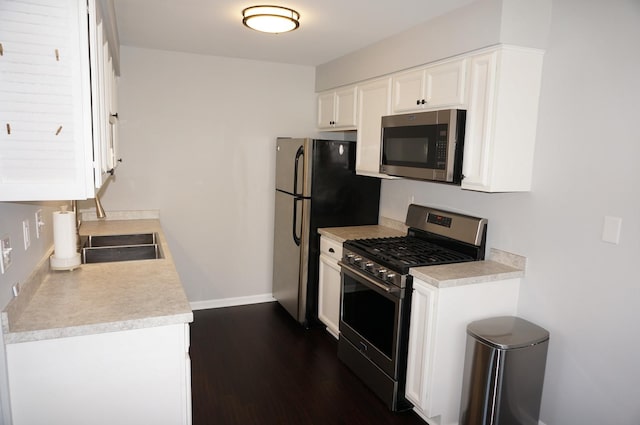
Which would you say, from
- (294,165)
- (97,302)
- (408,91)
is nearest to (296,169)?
(294,165)

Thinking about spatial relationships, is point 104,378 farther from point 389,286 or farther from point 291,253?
point 291,253

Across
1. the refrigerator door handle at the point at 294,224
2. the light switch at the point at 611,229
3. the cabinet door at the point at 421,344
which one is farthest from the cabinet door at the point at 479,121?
the refrigerator door handle at the point at 294,224

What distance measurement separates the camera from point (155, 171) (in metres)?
3.78

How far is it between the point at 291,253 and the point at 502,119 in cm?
221

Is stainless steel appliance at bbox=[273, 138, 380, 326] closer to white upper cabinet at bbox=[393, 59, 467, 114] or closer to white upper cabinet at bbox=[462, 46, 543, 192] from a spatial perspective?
white upper cabinet at bbox=[393, 59, 467, 114]

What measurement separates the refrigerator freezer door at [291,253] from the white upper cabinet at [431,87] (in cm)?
119

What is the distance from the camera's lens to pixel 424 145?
261cm

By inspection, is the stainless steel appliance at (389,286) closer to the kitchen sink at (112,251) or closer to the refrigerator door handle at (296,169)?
the refrigerator door handle at (296,169)

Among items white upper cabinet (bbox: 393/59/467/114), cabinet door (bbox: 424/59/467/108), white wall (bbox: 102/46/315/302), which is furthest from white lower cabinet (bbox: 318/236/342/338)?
cabinet door (bbox: 424/59/467/108)

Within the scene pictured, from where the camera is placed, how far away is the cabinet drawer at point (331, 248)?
3.31m

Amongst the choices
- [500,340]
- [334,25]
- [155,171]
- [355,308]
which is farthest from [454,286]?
[155,171]

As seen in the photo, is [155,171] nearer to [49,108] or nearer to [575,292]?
[49,108]

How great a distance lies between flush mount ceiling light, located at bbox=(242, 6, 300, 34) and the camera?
98.2 inches

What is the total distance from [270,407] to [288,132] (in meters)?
2.61
